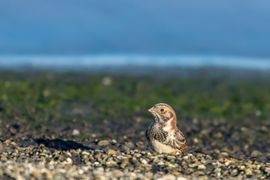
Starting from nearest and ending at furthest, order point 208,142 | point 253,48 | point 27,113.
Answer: point 208,142, point 27,113, point 253,48

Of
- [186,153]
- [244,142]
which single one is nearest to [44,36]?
[244,142]

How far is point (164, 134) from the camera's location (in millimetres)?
15508

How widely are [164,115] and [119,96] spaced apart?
37.3 ft

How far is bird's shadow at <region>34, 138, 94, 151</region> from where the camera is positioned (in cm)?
1689

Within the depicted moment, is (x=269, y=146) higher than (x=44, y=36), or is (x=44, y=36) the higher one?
(x=44, y=36)

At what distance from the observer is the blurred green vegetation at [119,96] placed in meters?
23.3

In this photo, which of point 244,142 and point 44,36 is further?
point 44,36

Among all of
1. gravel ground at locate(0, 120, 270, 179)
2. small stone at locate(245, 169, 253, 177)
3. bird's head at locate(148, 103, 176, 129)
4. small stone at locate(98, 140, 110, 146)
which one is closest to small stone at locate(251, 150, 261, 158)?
gravel ground at locate(0, 120, 270, 179)

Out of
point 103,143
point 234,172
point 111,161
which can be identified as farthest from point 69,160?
point 103,143

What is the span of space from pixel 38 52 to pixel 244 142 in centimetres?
2379

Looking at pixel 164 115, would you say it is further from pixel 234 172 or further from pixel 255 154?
pixel 255 154

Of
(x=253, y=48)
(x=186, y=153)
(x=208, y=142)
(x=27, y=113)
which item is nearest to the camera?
(x=186, y=153)

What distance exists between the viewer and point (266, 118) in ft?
81.5

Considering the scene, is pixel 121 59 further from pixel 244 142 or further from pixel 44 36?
pixel 244 142
